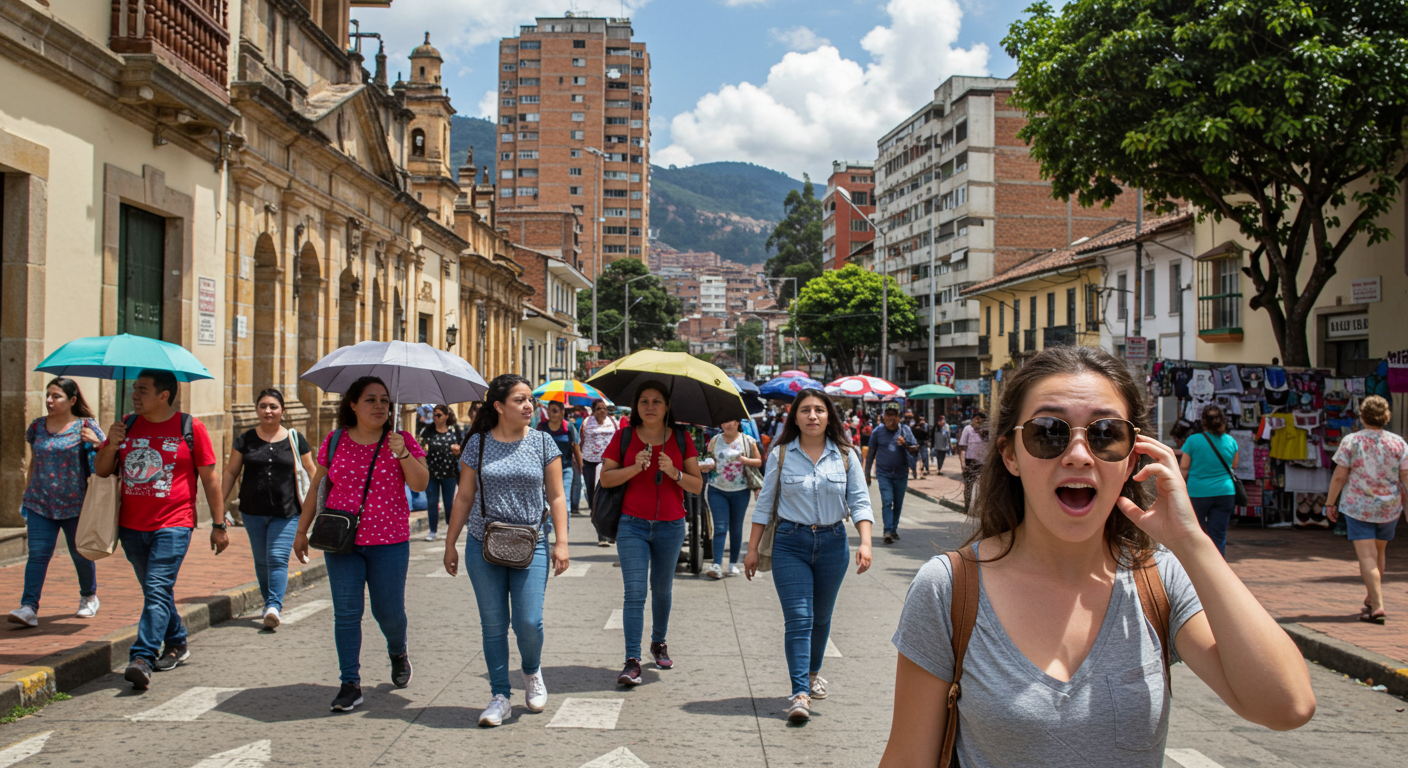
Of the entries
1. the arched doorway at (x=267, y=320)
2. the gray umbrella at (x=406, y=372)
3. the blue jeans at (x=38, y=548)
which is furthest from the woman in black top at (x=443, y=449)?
the arched doorway at (x=267, y=320)

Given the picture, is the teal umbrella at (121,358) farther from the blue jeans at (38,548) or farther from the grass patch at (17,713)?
the grass patch at (17,713)

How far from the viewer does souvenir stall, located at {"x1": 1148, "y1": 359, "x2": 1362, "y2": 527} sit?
53.6 feet

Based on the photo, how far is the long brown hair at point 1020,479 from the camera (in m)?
2.25

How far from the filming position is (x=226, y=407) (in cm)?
1755

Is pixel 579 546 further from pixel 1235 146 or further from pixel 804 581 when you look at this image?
pixel 1235 146

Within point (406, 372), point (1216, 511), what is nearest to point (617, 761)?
point (406, 372)

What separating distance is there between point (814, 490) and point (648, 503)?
A: 1195mm

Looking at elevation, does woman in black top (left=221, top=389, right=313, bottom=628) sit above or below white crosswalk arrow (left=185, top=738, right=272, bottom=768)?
above

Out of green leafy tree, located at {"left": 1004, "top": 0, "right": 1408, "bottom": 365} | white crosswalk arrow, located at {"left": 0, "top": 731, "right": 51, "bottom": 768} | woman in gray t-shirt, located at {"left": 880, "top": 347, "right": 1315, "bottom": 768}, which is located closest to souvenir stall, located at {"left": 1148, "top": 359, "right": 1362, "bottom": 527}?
green leafy tree, located at {"left": 1004, "top": 0, "right": 1408, "bottom": 365}

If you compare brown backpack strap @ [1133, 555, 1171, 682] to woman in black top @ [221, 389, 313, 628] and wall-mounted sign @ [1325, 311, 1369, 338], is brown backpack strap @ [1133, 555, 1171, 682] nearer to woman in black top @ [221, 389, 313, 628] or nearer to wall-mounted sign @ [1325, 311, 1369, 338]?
woman in black top @ [221, 389, 313, 628]

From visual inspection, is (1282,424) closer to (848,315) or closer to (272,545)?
(272,545)

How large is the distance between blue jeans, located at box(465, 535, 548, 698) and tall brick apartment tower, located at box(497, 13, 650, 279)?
108 meters

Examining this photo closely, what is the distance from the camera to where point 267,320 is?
20156 mm

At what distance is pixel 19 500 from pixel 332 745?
8.17m
